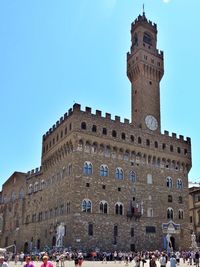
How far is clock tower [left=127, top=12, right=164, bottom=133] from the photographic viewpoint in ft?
147

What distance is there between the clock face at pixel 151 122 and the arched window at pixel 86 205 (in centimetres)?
1334

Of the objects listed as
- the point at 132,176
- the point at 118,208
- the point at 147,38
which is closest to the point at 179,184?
the point at 132,176

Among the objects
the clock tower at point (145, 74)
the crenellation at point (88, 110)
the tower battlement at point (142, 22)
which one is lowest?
the crenellation at point (88, 110)

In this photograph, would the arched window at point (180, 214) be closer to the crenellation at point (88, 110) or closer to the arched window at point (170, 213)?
the arched window at point (170, 213)

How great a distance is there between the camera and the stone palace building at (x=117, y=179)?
122 ft

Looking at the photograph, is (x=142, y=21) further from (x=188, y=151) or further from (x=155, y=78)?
(x=188, y=151)

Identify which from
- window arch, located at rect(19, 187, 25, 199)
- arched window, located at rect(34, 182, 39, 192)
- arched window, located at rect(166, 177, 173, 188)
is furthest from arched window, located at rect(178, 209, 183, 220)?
window arch, located at rect(19, 187, 25, 199)

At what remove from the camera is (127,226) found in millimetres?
38781

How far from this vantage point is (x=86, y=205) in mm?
36812

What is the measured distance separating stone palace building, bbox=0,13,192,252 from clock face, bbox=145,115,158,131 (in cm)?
15

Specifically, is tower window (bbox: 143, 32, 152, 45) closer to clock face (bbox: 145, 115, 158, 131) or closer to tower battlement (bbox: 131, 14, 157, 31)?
tower battlement (bbox: 131, 14, 157, 31)

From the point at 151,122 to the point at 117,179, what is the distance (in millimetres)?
9671

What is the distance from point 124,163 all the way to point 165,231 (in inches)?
382

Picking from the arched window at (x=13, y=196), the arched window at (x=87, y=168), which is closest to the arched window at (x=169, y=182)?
the arched window at (x=87, y=168)
